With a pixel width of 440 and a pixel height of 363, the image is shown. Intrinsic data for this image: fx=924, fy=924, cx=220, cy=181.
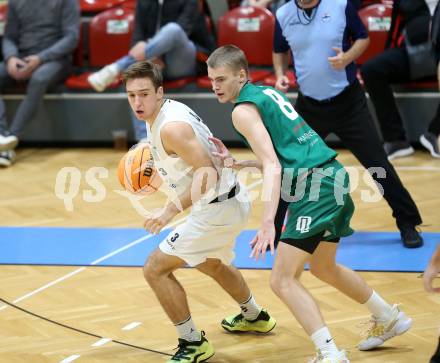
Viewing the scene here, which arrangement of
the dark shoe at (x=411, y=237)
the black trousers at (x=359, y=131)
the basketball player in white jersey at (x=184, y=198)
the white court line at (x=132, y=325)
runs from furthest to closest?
1. the dark shoe at (x=411, y=237)
2. the black trousers at (x=359, y=131)
3. the white court line at (x=132, y=325)
4. the basketball player in white jersey at (x=184, y=198)

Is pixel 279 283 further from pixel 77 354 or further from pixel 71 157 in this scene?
pixel 71 157

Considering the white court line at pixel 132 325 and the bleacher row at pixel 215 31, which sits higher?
the bleacher row at pixel 215 31

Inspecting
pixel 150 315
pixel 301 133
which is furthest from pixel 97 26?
pixel 301 133

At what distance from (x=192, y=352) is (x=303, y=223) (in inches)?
35.5

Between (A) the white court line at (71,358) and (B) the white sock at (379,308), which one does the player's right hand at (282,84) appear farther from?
(A) the white court line at (71,358)

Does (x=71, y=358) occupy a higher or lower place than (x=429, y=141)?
higher

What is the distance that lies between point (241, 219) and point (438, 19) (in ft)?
9.06

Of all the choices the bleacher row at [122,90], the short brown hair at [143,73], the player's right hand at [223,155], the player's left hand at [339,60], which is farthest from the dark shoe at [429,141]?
the short brown hair at [143,73]

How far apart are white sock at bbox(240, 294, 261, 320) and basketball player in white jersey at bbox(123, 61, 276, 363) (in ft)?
1.25

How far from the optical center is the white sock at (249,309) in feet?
16.6

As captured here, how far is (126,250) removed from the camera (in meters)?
6.70

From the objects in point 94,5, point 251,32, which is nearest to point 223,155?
point 251,32

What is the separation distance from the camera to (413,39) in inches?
348

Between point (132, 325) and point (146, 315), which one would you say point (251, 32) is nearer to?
point (146, 315)
